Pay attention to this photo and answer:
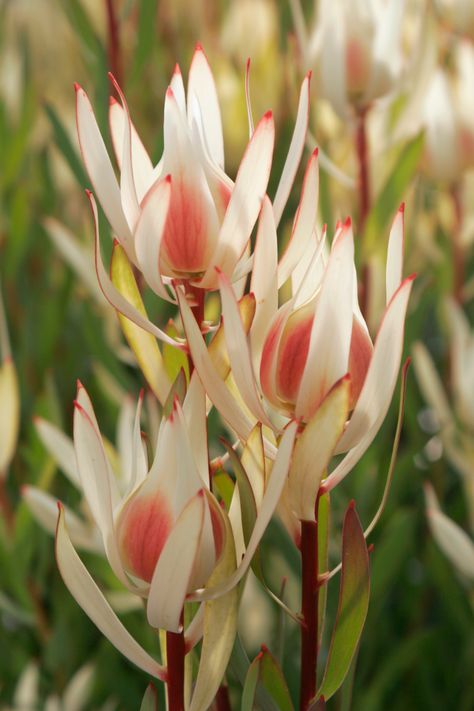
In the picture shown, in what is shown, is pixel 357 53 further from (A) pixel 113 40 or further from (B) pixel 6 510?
(B) pixel 6 510

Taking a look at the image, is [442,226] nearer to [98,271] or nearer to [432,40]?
[432,40]

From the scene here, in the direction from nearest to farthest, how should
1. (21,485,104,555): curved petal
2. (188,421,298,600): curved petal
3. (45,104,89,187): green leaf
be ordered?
(188,421,298,600): curved petal → (21,485,104,555): curved petal → (45,104,89,187): green leaf

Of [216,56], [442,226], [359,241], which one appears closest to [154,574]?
[359,241]

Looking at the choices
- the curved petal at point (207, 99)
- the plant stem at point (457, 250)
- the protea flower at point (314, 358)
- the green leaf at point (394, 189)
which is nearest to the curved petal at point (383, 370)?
the protea flower at point (314, 358)

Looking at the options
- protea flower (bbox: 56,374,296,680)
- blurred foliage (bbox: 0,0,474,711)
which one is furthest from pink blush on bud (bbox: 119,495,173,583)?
blurred foliage (bbox: 0,0,474,711)

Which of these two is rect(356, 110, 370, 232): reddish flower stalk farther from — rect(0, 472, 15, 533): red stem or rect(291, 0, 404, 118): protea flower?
rect(0, 472, 15, 533): red stem
